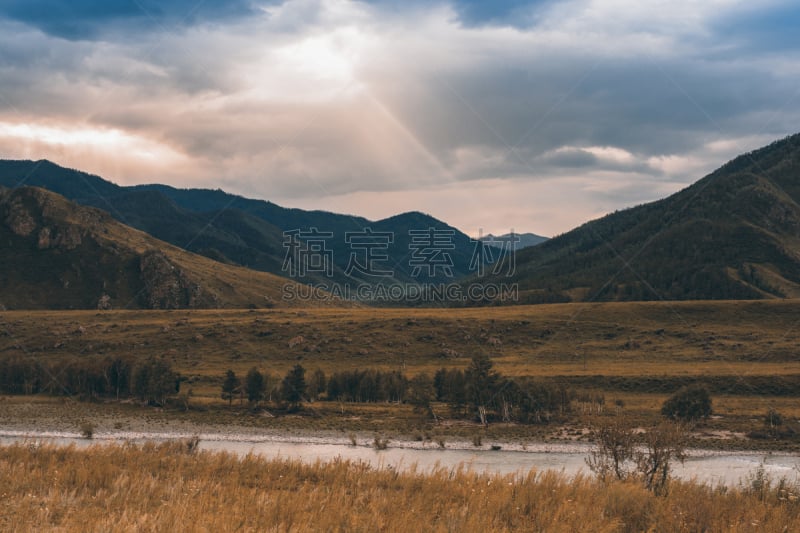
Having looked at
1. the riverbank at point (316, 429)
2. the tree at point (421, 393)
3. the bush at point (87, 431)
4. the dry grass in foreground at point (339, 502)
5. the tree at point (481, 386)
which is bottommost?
the riverbank at point (316, 429)

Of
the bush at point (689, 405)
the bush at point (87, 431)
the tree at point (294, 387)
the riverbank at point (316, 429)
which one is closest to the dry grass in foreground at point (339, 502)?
the riverbank at point (316, 429)

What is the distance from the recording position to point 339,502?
42.1ft

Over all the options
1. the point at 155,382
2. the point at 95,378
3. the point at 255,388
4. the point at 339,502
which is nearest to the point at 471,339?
the point at 255,388

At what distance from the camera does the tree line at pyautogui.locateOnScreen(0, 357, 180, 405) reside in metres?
74.1

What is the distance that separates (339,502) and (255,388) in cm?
6254

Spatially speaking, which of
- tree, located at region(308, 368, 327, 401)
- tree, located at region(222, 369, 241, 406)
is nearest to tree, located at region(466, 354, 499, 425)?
tree, located at region(308, 368, 327, 401)

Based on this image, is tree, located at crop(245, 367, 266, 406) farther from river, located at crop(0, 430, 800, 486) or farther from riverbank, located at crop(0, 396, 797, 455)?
river, located at crop(0, 430, 800, 486)

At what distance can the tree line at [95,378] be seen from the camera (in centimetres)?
7406

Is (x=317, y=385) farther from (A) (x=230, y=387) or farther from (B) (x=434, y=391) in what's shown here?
(B) (x=434, y=391)

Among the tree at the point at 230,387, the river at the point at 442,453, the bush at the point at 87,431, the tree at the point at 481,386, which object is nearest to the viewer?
the river at the point at 442,453

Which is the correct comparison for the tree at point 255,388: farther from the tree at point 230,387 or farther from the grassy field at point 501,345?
the grassy field at point 501,345

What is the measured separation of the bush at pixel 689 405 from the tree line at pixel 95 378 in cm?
5449

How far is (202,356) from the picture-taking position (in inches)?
3984

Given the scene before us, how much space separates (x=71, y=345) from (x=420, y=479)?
104348 mm
